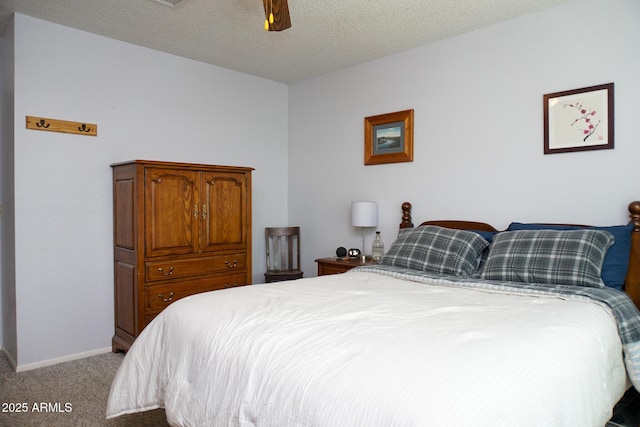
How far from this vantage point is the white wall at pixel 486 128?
8.50 feet

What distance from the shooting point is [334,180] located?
4285 millimetres

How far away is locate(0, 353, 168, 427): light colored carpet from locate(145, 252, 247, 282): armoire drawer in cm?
74

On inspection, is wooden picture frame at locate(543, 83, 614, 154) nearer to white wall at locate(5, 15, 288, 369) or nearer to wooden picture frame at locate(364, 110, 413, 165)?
wooden picture frame at locate(364, 110, 413, 165)

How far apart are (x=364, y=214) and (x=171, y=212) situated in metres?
1.60

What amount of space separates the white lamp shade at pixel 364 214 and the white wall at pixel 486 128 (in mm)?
157

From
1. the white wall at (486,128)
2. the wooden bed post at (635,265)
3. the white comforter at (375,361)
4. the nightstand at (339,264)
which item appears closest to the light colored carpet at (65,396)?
the white comforter at (375,361)

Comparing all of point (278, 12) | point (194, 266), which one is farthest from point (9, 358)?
point (278, 12)

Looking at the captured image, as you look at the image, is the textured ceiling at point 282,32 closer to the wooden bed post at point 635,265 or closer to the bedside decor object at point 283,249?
the wooden bed post at point 635,265

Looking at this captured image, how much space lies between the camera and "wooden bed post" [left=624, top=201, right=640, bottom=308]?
2.31 metres

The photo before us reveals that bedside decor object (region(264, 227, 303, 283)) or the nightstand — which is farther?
bedside decor object (region(264, 227, 303, 283))

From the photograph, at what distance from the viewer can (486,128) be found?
3.16 metres

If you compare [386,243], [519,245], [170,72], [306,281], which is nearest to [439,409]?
[306,281]

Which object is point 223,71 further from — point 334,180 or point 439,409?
point 439,409

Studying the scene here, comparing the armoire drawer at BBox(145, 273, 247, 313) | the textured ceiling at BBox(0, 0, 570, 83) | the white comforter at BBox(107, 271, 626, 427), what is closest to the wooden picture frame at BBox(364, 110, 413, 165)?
the textured ceiling at BBox(0, 0, 570, 83)
